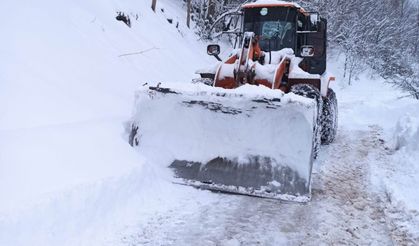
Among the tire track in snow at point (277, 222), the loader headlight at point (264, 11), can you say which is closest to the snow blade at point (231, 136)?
the tire track in snow at point (277, 222)

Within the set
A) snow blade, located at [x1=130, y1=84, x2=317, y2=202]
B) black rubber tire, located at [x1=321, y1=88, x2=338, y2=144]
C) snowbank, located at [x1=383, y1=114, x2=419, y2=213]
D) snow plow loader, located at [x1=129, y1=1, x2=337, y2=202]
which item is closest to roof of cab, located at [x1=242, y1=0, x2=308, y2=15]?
snow plow loader, located at [x1=129, y1=1, x2=337, y2=202]

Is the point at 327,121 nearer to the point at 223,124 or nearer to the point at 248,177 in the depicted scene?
the point at 223,124

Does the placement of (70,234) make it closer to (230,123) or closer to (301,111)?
(230,123)

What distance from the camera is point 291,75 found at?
22.1ft

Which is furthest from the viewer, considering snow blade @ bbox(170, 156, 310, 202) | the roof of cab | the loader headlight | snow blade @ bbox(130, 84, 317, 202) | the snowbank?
the loader headlight

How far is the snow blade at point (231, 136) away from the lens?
4926 millimetres

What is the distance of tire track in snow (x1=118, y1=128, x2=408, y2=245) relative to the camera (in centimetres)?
400

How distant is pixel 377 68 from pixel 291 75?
808 inches

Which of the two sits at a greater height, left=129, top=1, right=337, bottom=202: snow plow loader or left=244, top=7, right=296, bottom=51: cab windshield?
left=244, top=7, right=296, bottom=51: cab windshield

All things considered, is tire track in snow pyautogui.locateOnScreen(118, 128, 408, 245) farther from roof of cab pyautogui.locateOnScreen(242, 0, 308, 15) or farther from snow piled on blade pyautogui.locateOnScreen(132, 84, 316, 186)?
roof of cab pyautogui.locateOnScreen(242, 0, 308, 15)

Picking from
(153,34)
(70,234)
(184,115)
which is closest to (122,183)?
(70,234)

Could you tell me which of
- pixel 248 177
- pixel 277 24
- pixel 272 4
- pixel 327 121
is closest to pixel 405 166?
pixel 327 121

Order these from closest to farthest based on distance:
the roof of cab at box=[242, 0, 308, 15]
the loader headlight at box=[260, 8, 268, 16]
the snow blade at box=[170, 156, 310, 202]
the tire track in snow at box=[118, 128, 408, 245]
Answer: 1. the tire track in snow at box=[118, 128, 408, 245]
2. the snow blade at box=[170, 156, 310, 202]
3. the roof of cab at box=[242, 0, 308, 15]
4. the loader headlight at box=[260, 8, 268, 16]

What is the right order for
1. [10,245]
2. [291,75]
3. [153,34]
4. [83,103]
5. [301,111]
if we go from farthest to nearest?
[153,34] < [291,75] < [83,103] < [301,111] < [10,245]
